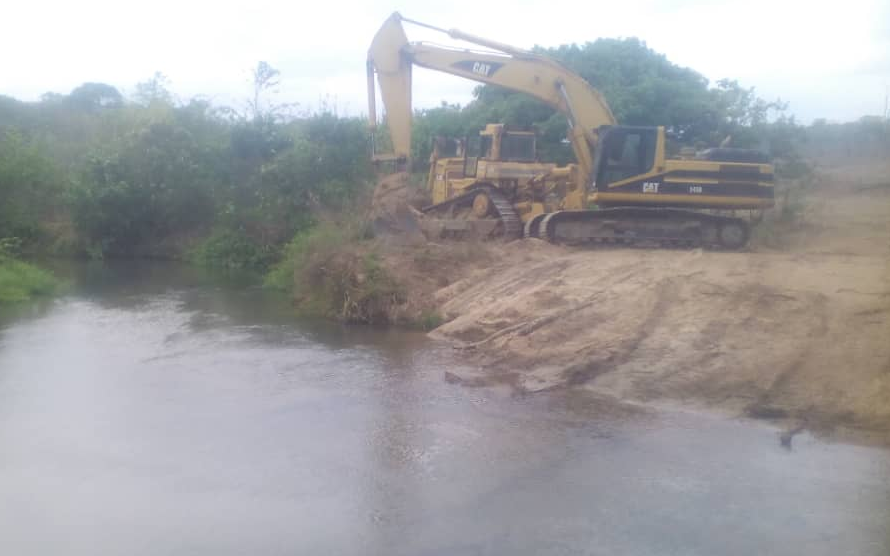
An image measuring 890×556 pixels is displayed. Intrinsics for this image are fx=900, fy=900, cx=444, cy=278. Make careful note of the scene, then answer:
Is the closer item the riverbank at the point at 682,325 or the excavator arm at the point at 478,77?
the riverbank at the point at 682,325

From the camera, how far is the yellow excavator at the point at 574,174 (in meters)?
18.5

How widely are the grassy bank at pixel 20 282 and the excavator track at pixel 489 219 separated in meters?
8.66

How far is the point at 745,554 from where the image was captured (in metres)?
6.23

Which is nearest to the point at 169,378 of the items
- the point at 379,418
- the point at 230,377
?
the point at 230,377

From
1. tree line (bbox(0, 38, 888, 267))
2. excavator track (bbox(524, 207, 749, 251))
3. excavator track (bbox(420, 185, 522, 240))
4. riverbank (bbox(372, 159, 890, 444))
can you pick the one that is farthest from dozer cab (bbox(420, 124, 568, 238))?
tree line (bbox(0, 38, 888, 267))

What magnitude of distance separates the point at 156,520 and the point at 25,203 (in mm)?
24325

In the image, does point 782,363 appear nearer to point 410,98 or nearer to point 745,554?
point 745,554

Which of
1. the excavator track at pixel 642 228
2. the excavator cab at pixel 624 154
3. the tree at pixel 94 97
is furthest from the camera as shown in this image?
the tree at pixel 94 97

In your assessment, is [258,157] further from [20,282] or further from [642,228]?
[642,228]

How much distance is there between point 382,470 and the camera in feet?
26.2

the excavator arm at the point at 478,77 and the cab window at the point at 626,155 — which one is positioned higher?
the excavator arm at the point at 478,77

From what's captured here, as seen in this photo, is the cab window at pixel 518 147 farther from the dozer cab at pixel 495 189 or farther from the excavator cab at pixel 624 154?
the excavator cab at pixel 624 154

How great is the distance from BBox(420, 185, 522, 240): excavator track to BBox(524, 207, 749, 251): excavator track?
1.13 ft

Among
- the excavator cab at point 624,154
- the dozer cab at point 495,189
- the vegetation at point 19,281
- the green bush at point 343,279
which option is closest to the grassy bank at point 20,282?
the vegetation at point 19,281
